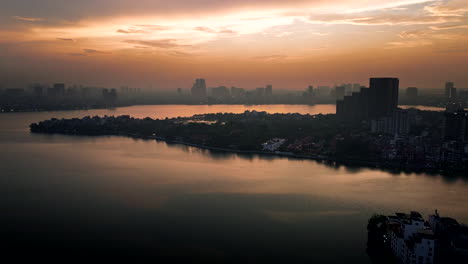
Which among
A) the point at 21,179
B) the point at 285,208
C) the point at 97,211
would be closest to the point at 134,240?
the point at 97,211

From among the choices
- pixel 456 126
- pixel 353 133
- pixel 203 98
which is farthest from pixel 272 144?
pixel 203 98

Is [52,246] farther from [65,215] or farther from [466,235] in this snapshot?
[466,235]

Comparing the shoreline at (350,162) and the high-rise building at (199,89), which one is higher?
the high-rise building at (199,89)

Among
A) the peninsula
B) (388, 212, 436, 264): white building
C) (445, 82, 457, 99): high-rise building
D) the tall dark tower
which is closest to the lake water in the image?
(388, 212, 436, 264): white building

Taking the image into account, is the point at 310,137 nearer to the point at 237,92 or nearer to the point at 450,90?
the point at 450,90

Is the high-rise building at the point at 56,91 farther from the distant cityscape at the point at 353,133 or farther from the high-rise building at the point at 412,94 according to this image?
the high-rise building at the point at 412,94

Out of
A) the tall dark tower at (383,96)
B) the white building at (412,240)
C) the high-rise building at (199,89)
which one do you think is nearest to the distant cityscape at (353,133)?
the tall dark tower at (383,96)
